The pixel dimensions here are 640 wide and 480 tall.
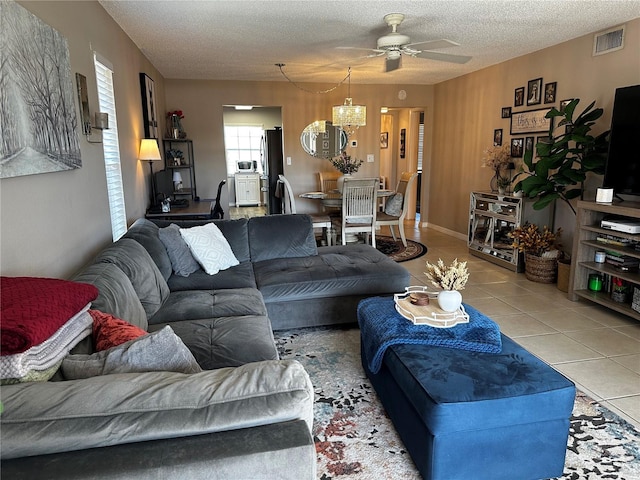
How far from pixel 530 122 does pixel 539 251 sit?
1.60 m

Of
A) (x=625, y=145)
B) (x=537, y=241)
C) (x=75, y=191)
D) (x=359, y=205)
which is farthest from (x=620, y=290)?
(x=75, y=191)

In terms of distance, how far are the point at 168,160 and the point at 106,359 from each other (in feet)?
16.8

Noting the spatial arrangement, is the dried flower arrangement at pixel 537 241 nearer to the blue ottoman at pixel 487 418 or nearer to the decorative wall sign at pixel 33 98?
the blue ottoman at pixel 487 418

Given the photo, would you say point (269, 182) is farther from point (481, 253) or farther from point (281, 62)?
point (481, 253)

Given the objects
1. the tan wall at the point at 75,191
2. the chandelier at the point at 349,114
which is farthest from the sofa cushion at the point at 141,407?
the chandelier at the point at 349,114

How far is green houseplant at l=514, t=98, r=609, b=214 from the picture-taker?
12.6 feet

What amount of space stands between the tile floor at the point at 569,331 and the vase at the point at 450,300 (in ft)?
3.24

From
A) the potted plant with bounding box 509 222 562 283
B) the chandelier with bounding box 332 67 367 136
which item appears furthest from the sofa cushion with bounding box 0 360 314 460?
the chandelier with bounding box 332 67 367 136

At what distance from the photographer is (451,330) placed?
2035 millimetres

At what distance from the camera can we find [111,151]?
3338 millimetres

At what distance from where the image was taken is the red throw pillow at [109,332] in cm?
139

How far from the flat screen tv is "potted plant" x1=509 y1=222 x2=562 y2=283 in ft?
2.97

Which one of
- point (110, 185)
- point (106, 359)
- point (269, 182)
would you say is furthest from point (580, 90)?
point (269, 182)

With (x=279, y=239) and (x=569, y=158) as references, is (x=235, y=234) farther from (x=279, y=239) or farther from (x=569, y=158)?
(x=569, y=158)
